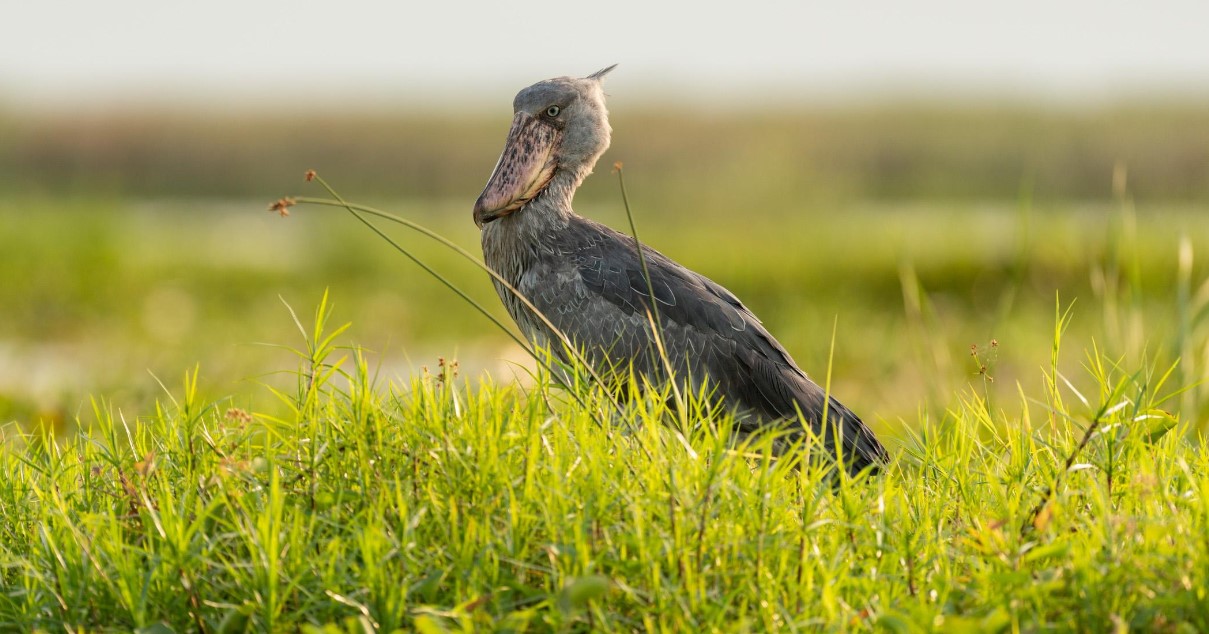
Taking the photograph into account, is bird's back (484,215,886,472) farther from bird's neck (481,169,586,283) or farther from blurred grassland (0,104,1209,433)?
blurred grassland (0,104,1209,433)

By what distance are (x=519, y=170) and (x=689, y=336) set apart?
29.2 inches

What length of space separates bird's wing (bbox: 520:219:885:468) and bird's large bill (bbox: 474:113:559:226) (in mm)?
300

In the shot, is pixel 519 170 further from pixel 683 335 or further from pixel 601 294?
pixel 683 335

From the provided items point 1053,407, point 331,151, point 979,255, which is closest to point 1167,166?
point 979,255

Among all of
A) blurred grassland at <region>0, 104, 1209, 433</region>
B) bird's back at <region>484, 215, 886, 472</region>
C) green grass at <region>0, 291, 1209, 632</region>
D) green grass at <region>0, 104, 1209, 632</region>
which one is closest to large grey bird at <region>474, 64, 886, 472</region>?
bird's back at <region>484, 215, 886, 472</region>

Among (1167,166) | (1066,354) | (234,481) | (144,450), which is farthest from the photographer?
(1167,166)

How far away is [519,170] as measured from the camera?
377cm

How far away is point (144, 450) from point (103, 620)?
0.53 meters

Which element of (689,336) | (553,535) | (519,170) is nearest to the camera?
(553,535)

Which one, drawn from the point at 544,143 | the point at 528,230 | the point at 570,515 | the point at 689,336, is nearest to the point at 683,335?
the point at 689,336

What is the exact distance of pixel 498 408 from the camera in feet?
8.18

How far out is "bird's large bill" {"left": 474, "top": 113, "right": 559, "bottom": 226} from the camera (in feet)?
12.2

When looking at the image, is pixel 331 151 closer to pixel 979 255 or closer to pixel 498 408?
pixel 979 255

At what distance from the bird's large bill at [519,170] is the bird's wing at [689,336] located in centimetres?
30
